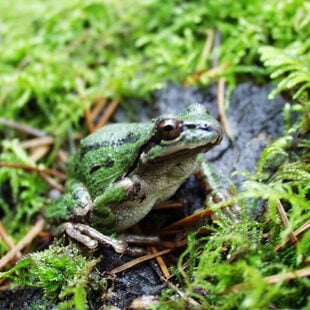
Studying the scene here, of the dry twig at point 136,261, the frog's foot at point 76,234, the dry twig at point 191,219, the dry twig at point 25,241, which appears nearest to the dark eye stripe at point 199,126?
the dry twig at point 191,219

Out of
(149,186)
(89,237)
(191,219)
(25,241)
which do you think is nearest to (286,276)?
(191,219)

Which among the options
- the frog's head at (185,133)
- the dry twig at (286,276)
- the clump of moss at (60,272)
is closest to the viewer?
the dry twig at (286,276)

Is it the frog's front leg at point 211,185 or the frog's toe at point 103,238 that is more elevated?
the frog's toe at point 103,238

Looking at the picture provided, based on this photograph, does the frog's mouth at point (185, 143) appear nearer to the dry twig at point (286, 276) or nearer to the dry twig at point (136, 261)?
the dry twig at point (136, 261)

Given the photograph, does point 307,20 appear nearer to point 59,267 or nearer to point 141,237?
point 141,237

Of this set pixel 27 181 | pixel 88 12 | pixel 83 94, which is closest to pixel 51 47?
pixel 88 12

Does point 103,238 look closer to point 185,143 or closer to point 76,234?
point 76,234

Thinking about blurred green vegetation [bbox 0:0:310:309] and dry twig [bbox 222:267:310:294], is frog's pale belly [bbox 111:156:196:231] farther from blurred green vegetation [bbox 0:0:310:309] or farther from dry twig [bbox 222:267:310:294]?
dry twig [bbox 222:267:310:294]
